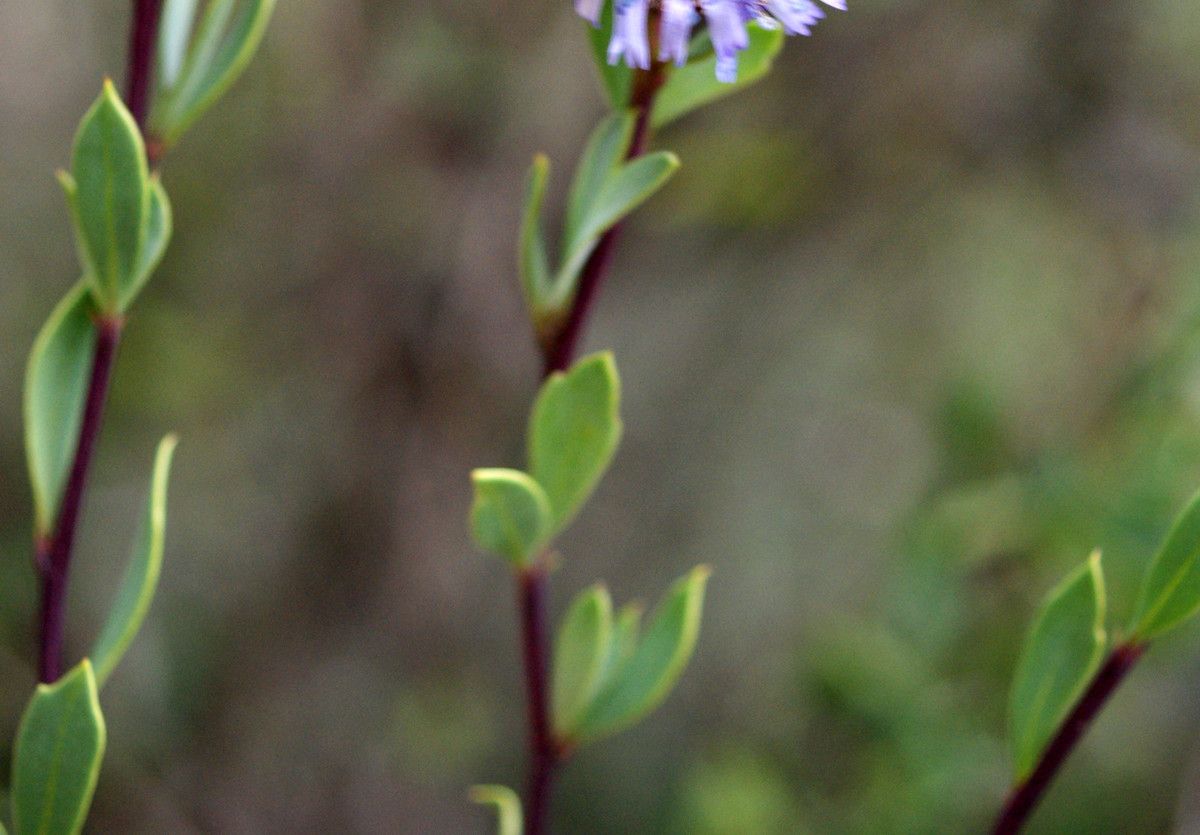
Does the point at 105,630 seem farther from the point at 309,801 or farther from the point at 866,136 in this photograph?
the point at 866,136

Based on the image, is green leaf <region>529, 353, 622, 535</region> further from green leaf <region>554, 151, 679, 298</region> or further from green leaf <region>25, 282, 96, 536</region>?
green leaf <region>25, 282, 96, 536</region>

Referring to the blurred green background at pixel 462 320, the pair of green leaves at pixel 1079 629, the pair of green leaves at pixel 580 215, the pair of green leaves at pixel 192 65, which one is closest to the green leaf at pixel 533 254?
the pair of green leaves at pixel 580 215

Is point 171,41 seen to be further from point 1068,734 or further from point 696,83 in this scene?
point 1068,734

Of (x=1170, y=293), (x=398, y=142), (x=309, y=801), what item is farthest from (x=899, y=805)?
(x=398, y=142)

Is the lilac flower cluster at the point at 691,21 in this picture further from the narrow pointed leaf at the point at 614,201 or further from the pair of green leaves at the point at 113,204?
the pair of green leaves at the point at 113,204

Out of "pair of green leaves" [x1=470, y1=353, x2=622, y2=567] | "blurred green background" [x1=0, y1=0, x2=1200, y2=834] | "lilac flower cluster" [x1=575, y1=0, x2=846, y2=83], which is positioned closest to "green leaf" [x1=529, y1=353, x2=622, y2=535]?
"pair of green leaves" [x1=470, y1=353, x2=622, y2=567]

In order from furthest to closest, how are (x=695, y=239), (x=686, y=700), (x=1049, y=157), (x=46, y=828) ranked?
(x=686, y=700) → (x=695, y=239) → (x=1049, y=157) → (x=46, y=828)
